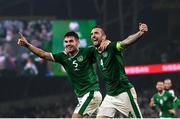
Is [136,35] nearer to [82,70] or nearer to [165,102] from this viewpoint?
[82,70]

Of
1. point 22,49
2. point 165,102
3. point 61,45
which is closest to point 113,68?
point 165,102

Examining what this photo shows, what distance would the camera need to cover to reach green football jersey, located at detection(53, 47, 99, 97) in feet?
28.1

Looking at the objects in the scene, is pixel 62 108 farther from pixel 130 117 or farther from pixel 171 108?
pixel 130 117

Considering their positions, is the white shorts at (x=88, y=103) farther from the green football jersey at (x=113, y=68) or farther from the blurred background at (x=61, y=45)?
the blurred background at (x=61, y=45)

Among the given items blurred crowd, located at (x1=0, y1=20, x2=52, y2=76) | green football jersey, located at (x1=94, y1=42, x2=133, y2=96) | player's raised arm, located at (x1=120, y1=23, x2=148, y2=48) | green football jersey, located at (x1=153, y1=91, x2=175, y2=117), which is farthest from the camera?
blurred crowd, located at (x1=0, y1=20, x2=52, y2=76)

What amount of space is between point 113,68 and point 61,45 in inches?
441

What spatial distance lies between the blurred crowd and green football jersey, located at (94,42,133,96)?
1101 centimetres

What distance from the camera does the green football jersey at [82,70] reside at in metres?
8.55

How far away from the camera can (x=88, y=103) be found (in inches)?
340

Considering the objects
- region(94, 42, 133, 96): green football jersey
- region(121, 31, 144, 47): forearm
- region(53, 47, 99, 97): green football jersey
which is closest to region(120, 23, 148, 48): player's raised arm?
region(121, 31, 144, 47): forearm

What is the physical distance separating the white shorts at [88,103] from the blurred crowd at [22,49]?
10.7 m

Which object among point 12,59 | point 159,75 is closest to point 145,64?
point 159,75

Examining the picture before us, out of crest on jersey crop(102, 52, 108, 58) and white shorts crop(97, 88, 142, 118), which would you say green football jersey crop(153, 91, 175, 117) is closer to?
white shorts crop(97, 88, 142, 118)

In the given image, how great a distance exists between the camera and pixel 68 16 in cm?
1973
